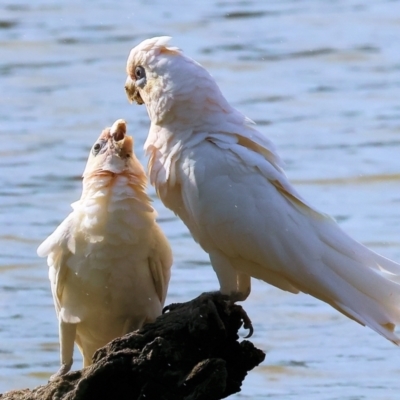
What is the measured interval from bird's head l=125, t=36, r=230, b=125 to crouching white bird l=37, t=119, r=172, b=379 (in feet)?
1.01

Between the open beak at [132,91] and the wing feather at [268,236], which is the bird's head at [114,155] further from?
the wing feather at [268,236]

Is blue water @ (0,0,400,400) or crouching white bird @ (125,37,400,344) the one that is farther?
blue water @ (0,0,400,400)

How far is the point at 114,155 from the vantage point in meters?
7.95

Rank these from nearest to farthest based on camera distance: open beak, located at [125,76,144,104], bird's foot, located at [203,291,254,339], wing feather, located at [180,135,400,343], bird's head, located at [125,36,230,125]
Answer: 1. bird's foot, located at [203,291,254,339]
2. wing feather, located at [180,135,400,343]
3. bird's head, located at [125,36,230,125]
4. open beak, located at [125,76,144,104]

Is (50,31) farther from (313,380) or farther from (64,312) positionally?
(64,312)

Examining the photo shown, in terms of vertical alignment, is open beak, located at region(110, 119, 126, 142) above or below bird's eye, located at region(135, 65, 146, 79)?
below

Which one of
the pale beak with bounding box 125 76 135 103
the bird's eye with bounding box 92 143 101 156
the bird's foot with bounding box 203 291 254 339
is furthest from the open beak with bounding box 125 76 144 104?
the bird's foot with bounding box 203 291 254 339

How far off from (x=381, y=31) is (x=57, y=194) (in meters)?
8.58

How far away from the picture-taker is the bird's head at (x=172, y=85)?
783 centimetres

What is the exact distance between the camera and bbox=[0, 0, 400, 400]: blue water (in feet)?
38.5

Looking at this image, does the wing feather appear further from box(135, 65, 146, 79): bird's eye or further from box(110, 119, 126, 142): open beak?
box(135, 65, 146, 79): bird's eye

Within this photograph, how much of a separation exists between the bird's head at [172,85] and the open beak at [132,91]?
0.13 meters

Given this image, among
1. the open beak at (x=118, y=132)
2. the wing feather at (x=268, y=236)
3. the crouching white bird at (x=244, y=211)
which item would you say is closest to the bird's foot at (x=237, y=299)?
the crouching white bird at (x=244, y=211)

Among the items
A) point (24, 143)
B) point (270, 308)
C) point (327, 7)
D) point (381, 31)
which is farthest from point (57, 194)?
point (327, 7)
